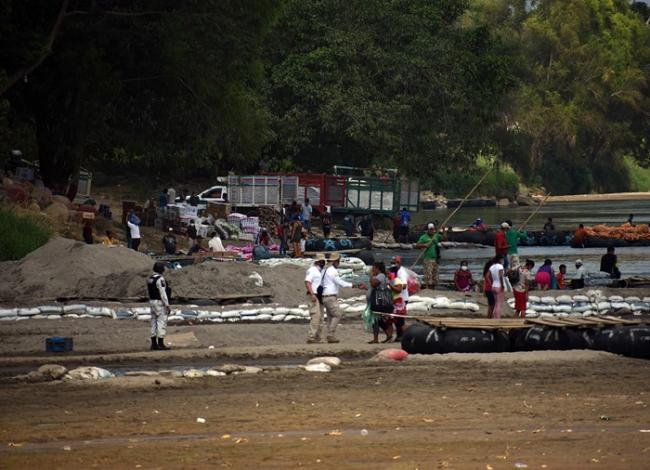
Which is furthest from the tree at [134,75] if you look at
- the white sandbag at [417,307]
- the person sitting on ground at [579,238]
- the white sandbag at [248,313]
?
the white sandbag at [417,307]

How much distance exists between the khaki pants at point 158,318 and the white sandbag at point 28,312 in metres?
4.84

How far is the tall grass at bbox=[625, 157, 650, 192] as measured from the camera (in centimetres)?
13200

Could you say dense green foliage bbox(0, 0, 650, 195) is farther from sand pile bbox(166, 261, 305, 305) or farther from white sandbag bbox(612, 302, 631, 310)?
white sandbag bbox(612, 302, 631, 310)

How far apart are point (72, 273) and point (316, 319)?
320 inches

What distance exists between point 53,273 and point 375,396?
13.8 meters

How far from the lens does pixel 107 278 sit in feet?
98.4

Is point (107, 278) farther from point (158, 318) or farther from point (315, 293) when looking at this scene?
point (315, 293)

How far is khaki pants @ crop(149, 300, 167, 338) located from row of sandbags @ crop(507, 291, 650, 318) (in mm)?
8971

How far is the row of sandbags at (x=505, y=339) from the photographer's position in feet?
72.2

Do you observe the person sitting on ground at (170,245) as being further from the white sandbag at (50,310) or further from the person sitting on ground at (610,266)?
the white sandbag at (50,310)

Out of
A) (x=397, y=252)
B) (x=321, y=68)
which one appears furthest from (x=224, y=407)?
(x=321, y=68)

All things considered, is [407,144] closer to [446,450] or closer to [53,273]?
[53,273]

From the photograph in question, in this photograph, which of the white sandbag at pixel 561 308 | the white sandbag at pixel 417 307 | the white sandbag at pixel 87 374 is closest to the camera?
the white sandbag at pixel 87 374

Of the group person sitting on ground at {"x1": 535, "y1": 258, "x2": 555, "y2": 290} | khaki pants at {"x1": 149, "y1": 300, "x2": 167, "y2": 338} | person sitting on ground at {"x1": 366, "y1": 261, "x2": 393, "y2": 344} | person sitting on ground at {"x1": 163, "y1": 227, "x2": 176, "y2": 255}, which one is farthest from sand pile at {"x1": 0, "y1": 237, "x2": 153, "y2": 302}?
person sitting on ground at {"x1": 535, "y1": 258, "x2": 555, "y2": 290}
